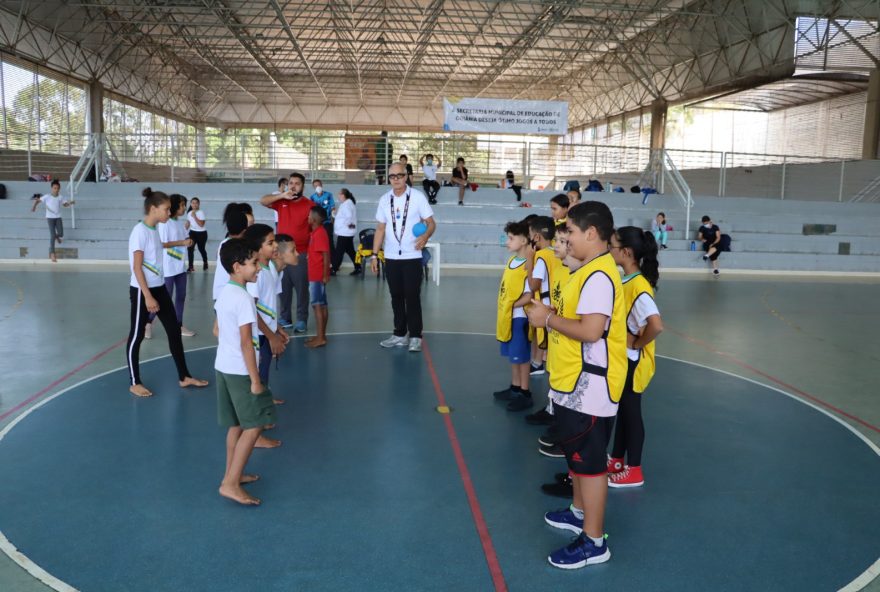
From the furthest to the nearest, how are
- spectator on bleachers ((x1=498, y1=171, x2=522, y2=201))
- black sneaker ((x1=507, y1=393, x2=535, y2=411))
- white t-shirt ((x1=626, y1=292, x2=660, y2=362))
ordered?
spectator on bleachers ((x1=498, y1=171, x2=522, y2=201)) < black sneaker ((x1=507, y1=393, x2=535, y2=411)) < white t-shirt ((x1=626, y1=292, x2=660, y2=362))

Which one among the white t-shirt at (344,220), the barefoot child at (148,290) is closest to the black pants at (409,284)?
the barefoot child at (148,290)

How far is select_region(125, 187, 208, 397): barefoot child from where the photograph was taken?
4.66m

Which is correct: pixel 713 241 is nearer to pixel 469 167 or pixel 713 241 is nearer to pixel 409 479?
pixel 469 167

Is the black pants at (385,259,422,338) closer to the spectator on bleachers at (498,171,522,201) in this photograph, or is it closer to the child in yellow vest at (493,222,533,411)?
the child in yellow vest at (493,222,533,411)

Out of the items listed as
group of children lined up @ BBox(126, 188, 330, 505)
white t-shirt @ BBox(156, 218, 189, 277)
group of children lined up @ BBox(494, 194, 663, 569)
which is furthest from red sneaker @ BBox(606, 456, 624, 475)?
white t-shirt @ BBox(156, 218, 189, 277)

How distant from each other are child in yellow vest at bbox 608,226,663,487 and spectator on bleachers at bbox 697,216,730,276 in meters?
12.4

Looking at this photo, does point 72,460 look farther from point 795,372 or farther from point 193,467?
point 795,372

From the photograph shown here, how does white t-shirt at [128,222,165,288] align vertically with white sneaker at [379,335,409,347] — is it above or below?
above

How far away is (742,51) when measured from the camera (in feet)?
69.9

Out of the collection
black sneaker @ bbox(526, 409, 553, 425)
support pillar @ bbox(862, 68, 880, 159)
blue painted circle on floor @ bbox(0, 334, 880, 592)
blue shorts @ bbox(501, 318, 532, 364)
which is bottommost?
blue painted circle on floor @ bbox(0, 334, 880, 592)

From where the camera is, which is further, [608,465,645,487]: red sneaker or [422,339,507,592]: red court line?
[608,465,645,487]: red sneaker

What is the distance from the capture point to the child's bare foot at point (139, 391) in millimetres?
4699

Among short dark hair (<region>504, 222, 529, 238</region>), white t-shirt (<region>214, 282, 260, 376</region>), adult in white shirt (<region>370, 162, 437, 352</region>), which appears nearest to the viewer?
white t-shirt (<region>214, 282, 260, 376</region>)

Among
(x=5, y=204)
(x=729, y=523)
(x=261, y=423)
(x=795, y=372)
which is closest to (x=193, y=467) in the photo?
(x=261, y=423)
